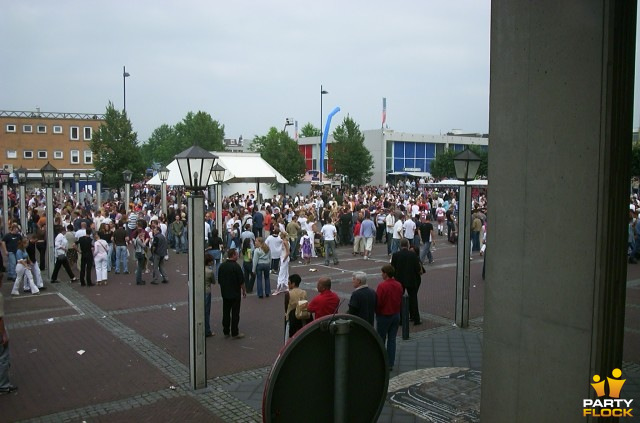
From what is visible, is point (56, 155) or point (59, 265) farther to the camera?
point (56, 155)

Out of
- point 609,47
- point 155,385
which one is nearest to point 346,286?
point 155,385

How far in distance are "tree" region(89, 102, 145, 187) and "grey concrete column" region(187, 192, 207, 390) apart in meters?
39.3

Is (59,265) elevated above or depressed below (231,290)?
below

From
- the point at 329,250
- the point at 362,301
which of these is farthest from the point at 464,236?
the point at 329,250

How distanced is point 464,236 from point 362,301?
412 cm

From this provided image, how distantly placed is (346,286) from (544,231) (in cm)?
1170

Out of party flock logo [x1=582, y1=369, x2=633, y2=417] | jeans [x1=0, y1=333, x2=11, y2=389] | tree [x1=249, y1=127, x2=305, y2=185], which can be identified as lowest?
jeans [x1=0, y1=333, x2=11, y2=389]

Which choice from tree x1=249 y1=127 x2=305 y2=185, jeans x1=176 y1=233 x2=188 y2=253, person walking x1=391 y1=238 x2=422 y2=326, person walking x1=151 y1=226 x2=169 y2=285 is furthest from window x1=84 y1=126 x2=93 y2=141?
person walking x1=391 y1=238 x2=422 y2=326

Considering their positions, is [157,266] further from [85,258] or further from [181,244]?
[181,244]

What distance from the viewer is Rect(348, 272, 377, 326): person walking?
8070 millimetres

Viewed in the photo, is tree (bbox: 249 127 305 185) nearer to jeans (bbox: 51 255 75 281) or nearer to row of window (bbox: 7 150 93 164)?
row of window (bbox: 7 150 93 164)

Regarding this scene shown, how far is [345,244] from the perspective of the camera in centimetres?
2475

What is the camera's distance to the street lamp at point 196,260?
794 cm

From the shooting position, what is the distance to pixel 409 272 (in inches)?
446
